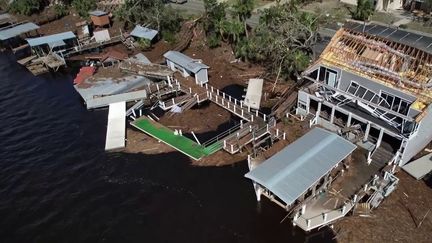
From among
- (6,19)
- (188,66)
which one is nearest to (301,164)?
(188,66)

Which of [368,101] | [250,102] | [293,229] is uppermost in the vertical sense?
[368,101]

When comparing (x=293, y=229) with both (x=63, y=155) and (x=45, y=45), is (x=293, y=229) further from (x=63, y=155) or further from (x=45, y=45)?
(x=45, y=45)

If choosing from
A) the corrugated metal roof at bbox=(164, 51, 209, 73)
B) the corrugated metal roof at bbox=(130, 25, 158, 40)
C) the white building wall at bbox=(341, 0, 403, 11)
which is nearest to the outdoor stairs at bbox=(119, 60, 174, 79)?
the corrugated metal roof at bbox=(164, 51, 209, 73)

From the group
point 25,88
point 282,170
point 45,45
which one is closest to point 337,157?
point 282,170

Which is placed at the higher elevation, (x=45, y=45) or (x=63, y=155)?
(x=45, y=45)

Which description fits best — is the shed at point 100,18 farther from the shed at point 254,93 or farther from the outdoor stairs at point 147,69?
the shed at point 254,93

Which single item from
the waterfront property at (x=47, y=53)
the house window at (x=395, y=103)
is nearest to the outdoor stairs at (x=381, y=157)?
the house window at (x=395, y=103)
